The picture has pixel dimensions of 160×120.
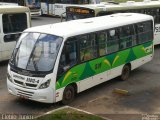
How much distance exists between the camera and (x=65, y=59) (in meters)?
11.6

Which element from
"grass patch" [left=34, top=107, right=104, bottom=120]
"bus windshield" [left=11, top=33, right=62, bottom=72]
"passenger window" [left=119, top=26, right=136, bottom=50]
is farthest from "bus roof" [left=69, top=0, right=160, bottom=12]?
"grass patch" [left=34, top=107, right=104, bottom=120]

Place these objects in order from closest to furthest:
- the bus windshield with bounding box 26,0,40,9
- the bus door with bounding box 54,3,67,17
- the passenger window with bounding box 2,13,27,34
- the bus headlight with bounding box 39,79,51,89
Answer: the bus headlight with bounding box 39,79,51,89 → the passenger window with bounding box 2,13,27,34 → the bus door with bounding box 54,3,67,17 → the bus windshield with bounding box 26,0,40,9

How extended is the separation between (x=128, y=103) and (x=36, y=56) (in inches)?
137

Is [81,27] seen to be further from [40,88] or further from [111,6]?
[111,6]

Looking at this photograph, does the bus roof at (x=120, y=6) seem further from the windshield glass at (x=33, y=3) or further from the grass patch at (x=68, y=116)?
the windshield glass at (x=33, y=3)

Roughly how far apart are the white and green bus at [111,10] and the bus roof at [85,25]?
2932 millimetres

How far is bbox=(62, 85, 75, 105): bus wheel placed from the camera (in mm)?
11878

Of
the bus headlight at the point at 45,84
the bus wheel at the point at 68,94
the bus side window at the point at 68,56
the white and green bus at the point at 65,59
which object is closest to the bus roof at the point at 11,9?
the white and green bus at the point at 65,59

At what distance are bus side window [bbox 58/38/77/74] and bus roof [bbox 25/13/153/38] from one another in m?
0.29

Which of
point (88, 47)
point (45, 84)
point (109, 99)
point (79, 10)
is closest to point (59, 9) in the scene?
point (79, 10)

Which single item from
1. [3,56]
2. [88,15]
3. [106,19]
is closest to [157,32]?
[88,15]

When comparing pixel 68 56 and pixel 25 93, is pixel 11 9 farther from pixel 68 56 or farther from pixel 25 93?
pixel 25 93

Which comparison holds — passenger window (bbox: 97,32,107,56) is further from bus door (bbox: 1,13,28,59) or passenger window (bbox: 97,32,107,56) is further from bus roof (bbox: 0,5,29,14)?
bus roof (bbox: 0,5,29,14)

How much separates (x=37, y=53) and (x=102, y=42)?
2.90 meters
